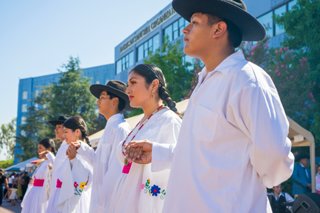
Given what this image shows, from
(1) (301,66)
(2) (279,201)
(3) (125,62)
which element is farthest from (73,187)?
(3) (125,62)

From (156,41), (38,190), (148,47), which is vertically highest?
(156,41)

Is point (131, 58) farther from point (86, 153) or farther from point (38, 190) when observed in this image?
point (86, 153)

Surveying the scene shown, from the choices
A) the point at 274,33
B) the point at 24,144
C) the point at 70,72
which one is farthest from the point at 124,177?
the point at 24,144

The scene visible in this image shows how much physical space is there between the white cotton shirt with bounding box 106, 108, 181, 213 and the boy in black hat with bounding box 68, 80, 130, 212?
0.52m

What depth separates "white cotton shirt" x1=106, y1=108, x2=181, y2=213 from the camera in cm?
349

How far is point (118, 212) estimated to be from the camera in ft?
11.8

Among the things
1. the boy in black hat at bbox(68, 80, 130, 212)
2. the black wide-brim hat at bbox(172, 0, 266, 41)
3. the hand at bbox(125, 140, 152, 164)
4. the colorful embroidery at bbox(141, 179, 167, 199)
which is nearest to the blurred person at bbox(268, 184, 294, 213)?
the boy in black hat at bbox(68, 80, 130, 212)

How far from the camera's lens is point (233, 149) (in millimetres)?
2209

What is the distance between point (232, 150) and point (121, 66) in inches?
1787

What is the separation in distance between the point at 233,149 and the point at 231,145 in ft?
0.07

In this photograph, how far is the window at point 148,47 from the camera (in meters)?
38.8

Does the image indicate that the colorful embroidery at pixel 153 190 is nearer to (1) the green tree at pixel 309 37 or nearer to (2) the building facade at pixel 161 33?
(1) the green tree at pixel 309 37

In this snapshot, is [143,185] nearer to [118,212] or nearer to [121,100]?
[118,212]

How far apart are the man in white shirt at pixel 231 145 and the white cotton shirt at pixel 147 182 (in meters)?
1.18
